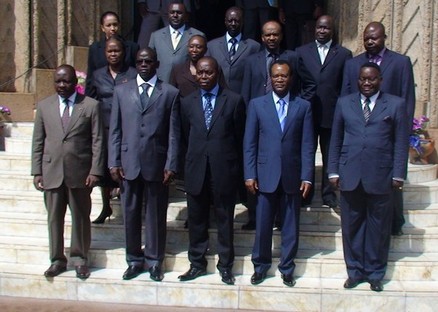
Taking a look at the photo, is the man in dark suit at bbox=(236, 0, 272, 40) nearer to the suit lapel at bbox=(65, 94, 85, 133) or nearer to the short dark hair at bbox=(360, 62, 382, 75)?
the short dark hair at bbox=(360, 62, 382, 75)

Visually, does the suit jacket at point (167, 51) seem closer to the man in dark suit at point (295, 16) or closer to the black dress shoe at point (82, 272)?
the black dress shoe at point (82, 272)

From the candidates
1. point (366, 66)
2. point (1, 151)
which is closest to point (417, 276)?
point (366, 66)

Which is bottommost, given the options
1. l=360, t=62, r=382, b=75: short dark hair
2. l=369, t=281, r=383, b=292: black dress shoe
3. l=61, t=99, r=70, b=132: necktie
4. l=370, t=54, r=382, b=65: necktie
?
l=369, t=281, r=383, b=292: black dress shoe

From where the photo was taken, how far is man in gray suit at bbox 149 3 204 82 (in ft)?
21.1

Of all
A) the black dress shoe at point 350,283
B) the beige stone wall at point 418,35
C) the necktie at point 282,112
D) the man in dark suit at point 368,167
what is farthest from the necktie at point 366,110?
the beige stone wall at point 418,35

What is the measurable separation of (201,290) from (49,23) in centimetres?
525

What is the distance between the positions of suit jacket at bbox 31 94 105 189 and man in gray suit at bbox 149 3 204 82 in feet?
3.70

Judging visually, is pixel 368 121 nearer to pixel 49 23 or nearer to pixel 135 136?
pixel 135 136

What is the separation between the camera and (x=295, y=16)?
9305 millimetres

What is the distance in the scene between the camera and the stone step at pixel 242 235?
598 cm

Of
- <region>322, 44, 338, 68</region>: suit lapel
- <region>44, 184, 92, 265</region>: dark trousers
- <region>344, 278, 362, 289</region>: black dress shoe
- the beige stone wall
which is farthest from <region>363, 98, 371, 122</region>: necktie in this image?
the beige stone wall

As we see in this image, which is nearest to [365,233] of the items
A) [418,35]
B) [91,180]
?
[91,180]

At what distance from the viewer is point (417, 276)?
567 centimetres

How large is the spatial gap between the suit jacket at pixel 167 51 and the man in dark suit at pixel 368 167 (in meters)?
1.84
